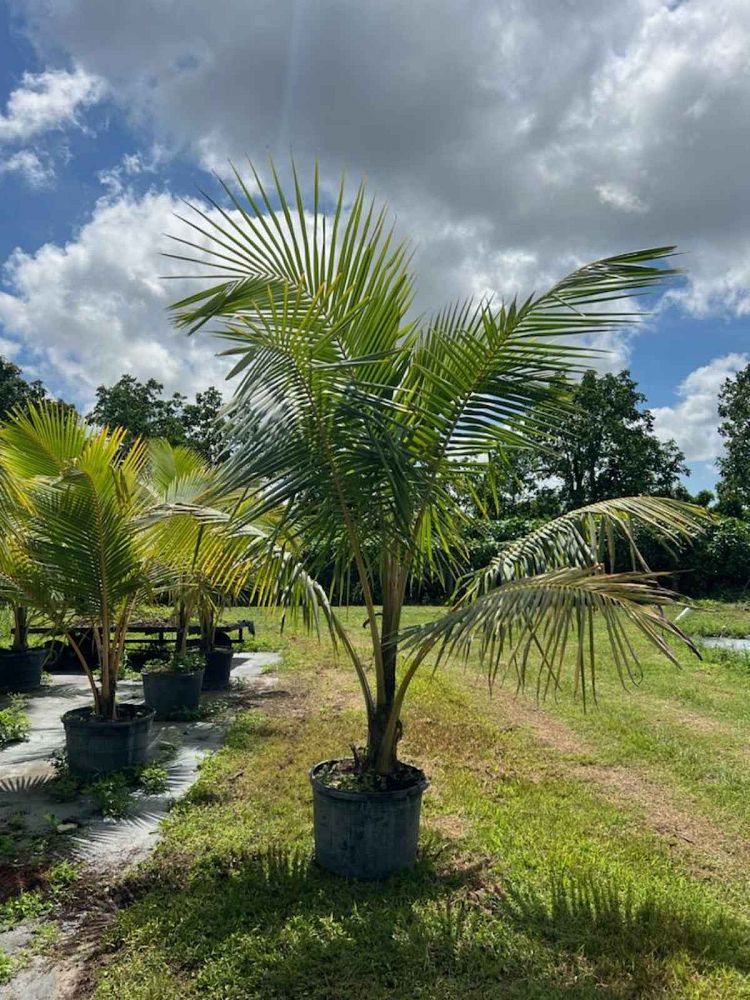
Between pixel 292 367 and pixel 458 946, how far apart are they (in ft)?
7.79

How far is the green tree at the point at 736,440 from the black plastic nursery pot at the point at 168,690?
24.5 m

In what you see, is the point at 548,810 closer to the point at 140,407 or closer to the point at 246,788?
the point at 246,788

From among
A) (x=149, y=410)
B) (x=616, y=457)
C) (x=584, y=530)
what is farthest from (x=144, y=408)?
(x=584, y=530)

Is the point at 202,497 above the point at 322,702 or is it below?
above

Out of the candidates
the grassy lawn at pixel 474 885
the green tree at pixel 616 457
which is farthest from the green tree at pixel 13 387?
the grassy lawn at pixel 474 885

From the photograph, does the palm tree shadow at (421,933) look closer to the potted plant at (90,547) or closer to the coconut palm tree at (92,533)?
the coconut palm tree at (92,533)

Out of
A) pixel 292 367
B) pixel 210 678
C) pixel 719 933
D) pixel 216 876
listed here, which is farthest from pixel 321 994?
pixel 210 678

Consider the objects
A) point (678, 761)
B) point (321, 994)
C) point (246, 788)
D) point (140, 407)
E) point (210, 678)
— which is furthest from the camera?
point (140, 407)

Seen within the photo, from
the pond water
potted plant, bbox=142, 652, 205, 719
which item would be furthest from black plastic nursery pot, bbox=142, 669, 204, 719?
the pond water

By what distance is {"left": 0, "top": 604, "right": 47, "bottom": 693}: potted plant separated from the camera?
714 cm

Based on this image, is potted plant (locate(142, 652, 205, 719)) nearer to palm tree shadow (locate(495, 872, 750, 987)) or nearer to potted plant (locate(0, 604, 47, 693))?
potted plant (locate(0, 604, 47, 693))

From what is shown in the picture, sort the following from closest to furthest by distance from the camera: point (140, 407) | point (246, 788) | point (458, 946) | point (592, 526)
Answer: point (458, 946)
point (592, 526)
point (246, 788)
point (140, 407)

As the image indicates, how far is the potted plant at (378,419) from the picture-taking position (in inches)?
120

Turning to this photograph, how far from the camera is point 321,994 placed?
238 centimetres
